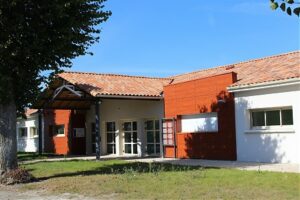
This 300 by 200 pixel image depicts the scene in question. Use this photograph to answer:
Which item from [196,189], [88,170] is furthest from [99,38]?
[196,189]

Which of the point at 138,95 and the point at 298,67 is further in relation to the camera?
the point at 138,95

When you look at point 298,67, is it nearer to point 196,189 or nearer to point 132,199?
point 196,189

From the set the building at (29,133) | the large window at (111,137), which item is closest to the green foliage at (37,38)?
the large window at (111,137)

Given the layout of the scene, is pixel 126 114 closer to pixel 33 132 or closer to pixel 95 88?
pixel 95 88

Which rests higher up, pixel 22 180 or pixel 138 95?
pixel 138 95

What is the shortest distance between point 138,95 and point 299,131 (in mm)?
9362

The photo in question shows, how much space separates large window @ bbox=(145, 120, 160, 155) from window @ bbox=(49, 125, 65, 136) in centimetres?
858

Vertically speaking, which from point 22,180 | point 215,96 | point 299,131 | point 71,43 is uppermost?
point 71,43

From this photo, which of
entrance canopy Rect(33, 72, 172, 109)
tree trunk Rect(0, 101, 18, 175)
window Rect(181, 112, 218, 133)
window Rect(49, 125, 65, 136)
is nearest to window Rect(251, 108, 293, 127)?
window Rect(181, 112, 218, 133)

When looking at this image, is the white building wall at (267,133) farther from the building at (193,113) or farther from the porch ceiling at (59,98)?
the porch ceiling at (59,98)

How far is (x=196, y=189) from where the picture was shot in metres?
10.6

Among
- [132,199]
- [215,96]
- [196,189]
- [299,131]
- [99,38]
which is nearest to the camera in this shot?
[132,199]

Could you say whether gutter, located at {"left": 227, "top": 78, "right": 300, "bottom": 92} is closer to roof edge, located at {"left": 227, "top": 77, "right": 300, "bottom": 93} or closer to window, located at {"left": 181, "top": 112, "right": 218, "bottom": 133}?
roof edge, located at {"left": 227, "top": 77, "right": 300, "bottom": 93}

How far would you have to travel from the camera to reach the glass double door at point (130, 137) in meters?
27.0
